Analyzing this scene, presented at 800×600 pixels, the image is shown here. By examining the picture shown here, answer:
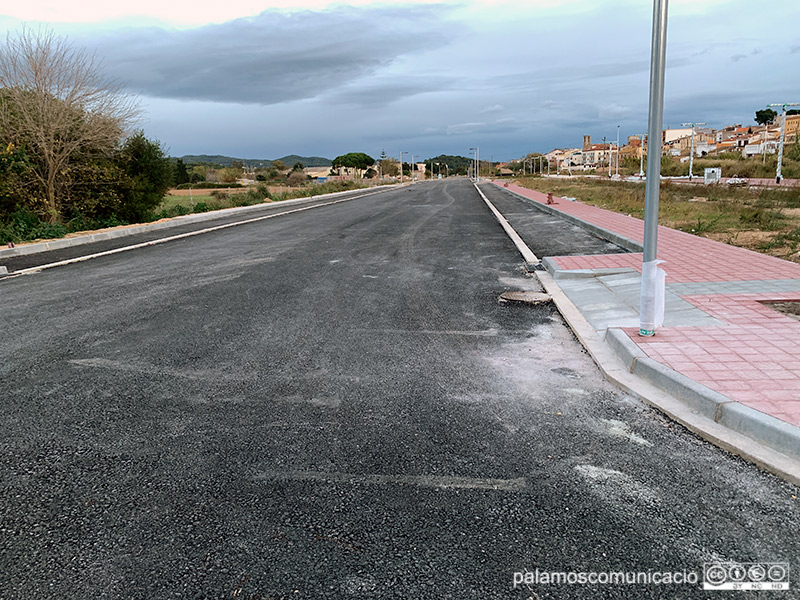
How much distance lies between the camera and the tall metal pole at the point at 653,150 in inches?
208

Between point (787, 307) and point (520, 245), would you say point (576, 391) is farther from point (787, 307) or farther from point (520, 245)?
point (520, 245)

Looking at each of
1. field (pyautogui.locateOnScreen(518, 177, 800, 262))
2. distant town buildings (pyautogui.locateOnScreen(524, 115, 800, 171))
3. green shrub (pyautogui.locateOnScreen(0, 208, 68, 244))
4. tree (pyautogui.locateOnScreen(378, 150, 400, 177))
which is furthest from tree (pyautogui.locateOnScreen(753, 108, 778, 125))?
green shrub (pyautogui.locateOnScreen(0, 208, 68, 244))

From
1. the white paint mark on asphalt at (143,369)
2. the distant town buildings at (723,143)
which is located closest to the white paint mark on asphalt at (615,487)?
the white paint mark on asphalt at (143,369)

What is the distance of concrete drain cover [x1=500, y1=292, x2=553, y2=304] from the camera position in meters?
7.80

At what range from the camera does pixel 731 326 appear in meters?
5.68

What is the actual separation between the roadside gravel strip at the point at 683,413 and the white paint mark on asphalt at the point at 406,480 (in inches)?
54.8

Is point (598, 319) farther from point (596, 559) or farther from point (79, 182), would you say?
point (79, 182)

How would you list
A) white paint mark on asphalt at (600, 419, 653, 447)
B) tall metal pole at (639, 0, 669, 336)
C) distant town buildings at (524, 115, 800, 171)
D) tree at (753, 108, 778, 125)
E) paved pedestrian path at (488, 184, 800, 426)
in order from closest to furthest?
white paint mark on asphalt at (600, 419, 653, 447), paved pedestrian path at (488, 184, 800, 426), tall metal pole at (639, 0, 669, 336), distant town buildings at (524, 115, 800, 171), tree at (753, 108, 778, 125)

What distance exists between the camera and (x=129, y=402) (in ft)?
14.9

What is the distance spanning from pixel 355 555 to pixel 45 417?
9.51 ft

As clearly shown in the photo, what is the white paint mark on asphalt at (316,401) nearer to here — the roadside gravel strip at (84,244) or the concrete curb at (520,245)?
the concrete curb at (520,245)

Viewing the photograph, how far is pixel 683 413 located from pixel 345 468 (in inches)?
94.1

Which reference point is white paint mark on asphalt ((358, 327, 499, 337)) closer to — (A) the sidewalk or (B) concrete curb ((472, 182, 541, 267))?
(A) the sidewalk

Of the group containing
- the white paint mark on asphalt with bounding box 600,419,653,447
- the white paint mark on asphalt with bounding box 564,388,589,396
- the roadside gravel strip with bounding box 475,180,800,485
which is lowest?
the white paint mark on asphalt with bounding box 600,419,653,447
